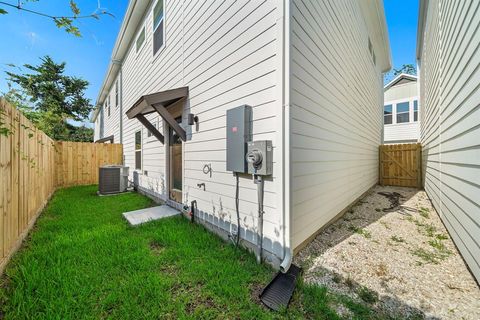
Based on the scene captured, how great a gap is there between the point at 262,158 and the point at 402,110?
51.4 ft

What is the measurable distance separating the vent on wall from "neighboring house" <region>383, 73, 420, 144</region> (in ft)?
52.5

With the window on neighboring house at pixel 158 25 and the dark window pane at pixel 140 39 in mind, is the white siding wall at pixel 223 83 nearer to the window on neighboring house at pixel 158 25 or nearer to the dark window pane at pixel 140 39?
the window on neighboring house at pixel 158 25

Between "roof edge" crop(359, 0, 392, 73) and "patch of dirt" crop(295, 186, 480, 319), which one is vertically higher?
"roof edge" crop(359, 0, 392, 73)

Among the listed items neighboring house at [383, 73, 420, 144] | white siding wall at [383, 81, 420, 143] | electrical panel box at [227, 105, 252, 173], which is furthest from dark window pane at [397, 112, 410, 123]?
electrical panel box at [227, 105, 252, 173]

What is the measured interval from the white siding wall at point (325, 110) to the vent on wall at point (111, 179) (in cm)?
639

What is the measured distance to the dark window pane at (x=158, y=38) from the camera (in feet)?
17.9

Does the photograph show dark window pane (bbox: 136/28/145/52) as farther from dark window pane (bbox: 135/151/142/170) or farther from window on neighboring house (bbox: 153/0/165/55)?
dark window pane (bbox: 135/151/142/170)

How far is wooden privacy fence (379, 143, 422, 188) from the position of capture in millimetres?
7441

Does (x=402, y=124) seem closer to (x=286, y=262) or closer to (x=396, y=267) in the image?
(x=396, y=267)

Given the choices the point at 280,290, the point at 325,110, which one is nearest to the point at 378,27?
the point at 325,110

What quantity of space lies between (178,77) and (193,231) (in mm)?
3253

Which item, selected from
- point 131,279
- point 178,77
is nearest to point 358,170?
point 178,77

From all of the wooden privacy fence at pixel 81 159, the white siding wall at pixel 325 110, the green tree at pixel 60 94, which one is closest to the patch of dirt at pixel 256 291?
the white siding wall at pixel 325 110

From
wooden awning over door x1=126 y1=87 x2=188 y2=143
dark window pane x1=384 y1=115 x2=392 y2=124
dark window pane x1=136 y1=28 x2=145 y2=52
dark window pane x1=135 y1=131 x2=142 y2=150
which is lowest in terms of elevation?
dark window pane x1=135 y1=131 x2=142 y2=150
